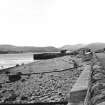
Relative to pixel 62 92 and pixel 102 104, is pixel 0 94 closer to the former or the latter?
pixel 62 92

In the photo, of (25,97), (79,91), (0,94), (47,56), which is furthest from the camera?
(47,56)

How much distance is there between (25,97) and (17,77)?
591 centimetres

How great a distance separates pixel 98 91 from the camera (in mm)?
4875

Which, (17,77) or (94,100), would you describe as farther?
(17,77)

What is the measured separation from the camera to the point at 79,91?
18.4 ft

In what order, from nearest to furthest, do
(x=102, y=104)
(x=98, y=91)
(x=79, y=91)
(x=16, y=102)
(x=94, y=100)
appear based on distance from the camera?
(x=102, y=104), (x=94, y=100), (x=98, y=91), (x=79, y=91), (x=16, y=102)

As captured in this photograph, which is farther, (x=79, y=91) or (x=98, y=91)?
(x=79, y=91)

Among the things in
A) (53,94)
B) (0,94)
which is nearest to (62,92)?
(53,94)

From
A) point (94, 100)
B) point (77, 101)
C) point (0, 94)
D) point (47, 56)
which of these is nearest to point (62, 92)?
point (0, 94)

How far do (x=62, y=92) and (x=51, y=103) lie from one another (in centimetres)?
140

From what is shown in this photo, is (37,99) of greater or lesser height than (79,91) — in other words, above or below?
below

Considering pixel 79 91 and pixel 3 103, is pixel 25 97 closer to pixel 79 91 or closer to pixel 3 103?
pixel 3 103

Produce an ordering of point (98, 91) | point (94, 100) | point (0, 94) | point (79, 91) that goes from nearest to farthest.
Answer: point (94, 100) < point (98, 91) < point (79, 91) < point (0, 94)

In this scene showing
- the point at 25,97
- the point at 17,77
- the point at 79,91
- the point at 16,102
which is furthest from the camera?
the point at 17,77
